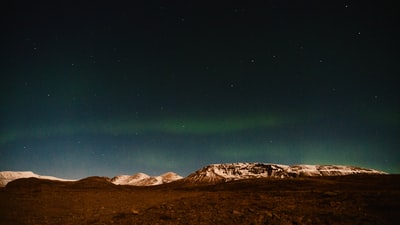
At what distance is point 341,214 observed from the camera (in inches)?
544

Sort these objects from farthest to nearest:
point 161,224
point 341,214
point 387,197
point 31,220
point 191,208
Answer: point 31,220, point 191,208, point 387,197, point 161,224, point 341,214

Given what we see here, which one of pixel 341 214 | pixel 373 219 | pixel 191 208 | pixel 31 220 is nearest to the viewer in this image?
pixel 373 219

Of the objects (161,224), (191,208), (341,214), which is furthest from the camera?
(191,208)

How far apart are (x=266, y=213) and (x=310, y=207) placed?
2893 millimetres

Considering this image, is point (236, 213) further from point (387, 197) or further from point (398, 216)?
point (387, 197)

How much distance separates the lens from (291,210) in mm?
15180

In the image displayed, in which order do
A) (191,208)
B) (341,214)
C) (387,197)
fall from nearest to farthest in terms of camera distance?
(341,214) < (387,197) < (191,208)

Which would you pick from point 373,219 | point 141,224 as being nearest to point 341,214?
point 373,219

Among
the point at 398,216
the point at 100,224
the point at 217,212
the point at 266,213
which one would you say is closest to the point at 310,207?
the point at 266,213

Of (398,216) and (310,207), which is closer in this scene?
(398,216)

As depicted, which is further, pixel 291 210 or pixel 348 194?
pixel 348 194

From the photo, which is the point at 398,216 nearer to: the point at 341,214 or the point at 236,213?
the point at 341,214

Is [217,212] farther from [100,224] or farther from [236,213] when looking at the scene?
[100,224]

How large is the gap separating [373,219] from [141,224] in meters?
11.2
